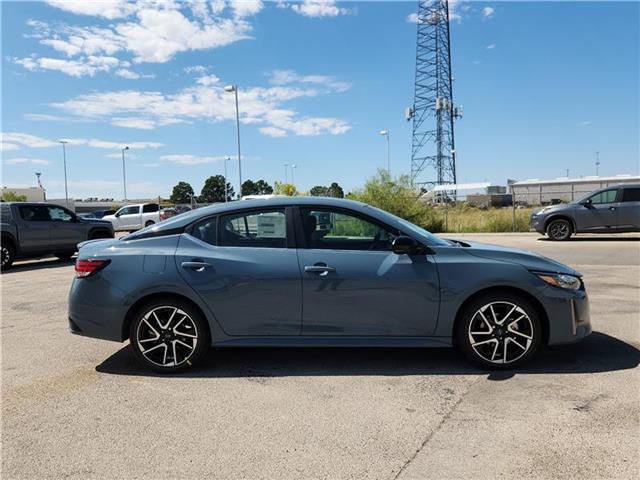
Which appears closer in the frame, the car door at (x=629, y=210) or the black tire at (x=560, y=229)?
the car door at (x=629, y=210)

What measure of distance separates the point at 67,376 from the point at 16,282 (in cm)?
717

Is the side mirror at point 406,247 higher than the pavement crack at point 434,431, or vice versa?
the side mirror at point 406,247

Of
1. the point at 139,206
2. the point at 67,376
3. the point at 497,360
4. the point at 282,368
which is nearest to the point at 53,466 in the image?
the point at 67,376

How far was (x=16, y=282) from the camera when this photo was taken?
10.6m

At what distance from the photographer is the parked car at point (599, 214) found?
16.3 m

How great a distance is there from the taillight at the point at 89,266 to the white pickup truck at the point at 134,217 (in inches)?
1063

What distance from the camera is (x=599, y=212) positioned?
16438 millimetres

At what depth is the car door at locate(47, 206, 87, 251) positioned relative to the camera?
13828mm

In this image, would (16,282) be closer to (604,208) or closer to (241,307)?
(241,307)

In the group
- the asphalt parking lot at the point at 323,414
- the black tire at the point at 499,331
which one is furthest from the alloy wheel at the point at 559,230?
the black tire at the point at 499,331

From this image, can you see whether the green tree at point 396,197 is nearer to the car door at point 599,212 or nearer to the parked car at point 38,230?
the car door at point 599,212

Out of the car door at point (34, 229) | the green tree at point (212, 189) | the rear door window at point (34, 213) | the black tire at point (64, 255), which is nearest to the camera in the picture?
the car door at point (34, 229)

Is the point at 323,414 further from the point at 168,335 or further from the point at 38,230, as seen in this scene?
the point at 38,230

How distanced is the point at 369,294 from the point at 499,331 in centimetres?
119
